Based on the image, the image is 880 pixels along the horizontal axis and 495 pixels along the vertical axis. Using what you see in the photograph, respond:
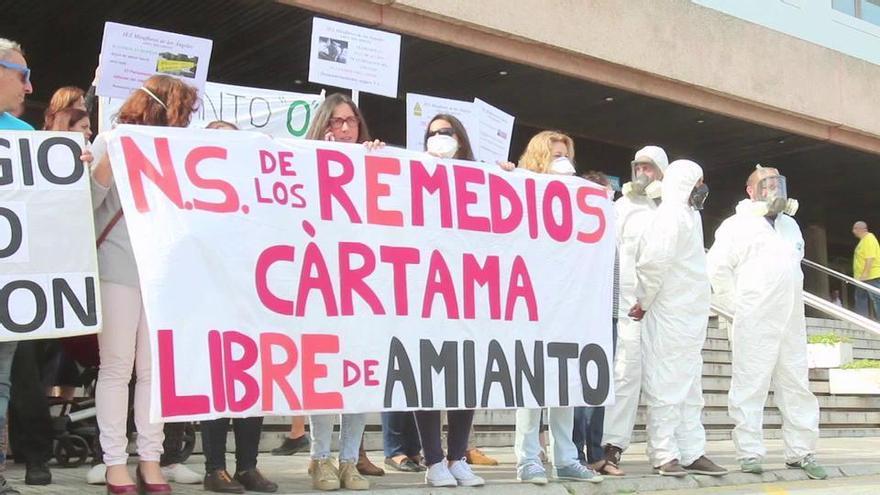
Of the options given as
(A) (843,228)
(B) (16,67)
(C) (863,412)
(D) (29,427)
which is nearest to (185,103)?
(B) (16,67)

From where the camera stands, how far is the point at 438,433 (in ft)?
14.8

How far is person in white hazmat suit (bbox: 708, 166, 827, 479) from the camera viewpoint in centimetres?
576

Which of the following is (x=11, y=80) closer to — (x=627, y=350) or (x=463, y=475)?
(x=463, y=475)

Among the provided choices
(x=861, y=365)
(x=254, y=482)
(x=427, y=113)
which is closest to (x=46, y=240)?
(x=254, y=482)

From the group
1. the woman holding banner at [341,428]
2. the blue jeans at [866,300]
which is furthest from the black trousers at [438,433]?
the blue jeans at [866,300]

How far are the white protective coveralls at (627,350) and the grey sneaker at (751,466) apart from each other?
0.69 m

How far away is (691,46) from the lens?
12930 millimetres

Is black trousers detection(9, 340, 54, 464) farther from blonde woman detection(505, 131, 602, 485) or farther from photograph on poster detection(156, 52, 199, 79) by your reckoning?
photograph on poster detection(156, 52, 199, 79)

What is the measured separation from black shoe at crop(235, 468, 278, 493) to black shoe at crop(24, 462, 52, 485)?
845 mm

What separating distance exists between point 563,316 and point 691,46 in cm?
909

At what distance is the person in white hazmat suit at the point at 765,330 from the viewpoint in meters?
5.76

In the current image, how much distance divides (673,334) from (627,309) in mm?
335

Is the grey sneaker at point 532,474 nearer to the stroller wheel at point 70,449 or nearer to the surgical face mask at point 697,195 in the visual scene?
the surgical face mask at point 697,195

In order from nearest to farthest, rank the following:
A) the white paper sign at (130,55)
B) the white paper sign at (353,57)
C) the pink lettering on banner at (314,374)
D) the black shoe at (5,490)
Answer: the black shoe at (5,490), the pink lettering on banner at (314,374), the white paper sign at (130,55), the white paper sign at (353,57)
